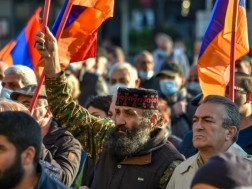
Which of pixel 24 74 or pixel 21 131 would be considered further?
pixel 24 74

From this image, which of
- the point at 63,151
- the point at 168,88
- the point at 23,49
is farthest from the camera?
the point at 168,88

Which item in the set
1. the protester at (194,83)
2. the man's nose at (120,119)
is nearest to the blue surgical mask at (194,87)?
the protester at (194,83)

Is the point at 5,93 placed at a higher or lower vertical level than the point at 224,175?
lower

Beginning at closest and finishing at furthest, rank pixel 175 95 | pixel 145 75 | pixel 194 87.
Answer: pixel 175 95 < pixel 194 87 < pixel 145 75

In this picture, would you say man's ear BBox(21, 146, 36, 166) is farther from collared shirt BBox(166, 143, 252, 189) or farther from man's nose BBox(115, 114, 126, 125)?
man's nose BBox(115, 114, 126, 125)

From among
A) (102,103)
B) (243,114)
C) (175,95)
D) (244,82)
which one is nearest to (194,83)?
(175,95)

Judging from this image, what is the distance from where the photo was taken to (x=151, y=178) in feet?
22.7

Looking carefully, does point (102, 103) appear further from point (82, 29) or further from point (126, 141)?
point (126, 141)

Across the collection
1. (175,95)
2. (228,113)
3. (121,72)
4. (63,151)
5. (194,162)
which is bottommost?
(175,95)

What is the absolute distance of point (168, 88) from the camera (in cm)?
1328

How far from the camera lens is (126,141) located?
23.2ft

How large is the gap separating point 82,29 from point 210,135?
1.93m

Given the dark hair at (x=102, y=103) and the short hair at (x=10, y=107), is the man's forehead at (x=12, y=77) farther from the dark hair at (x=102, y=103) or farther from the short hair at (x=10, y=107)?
the short hair at (x=10, y=107)

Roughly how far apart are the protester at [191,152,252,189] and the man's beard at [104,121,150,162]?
226cm
